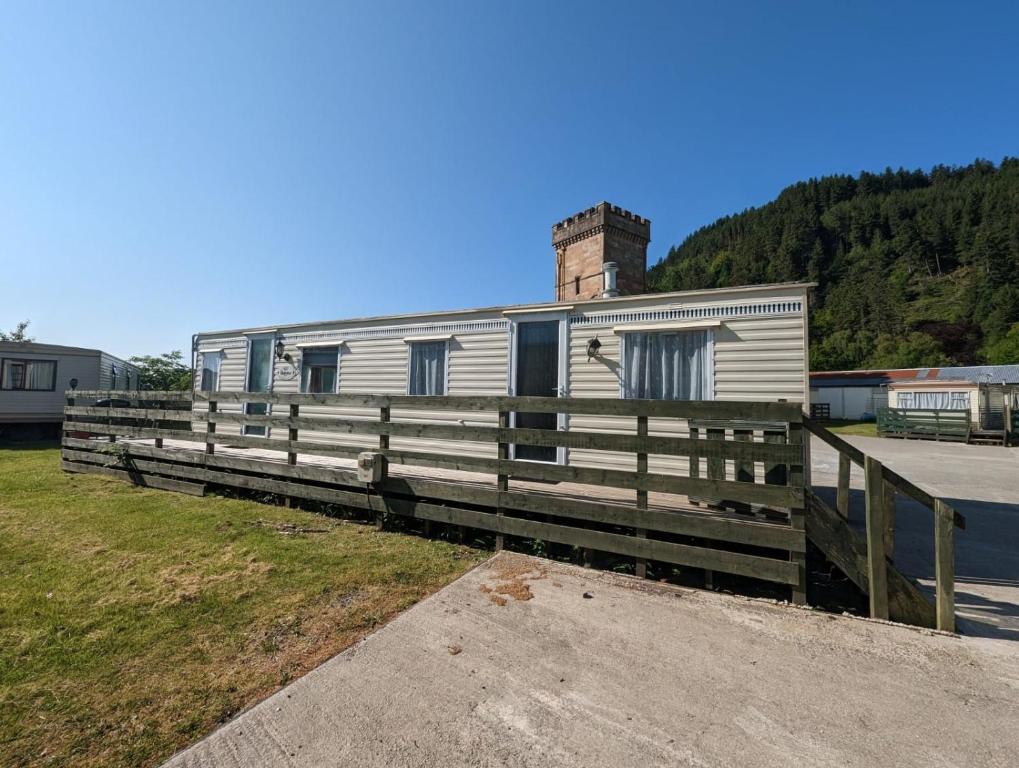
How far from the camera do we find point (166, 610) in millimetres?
2695

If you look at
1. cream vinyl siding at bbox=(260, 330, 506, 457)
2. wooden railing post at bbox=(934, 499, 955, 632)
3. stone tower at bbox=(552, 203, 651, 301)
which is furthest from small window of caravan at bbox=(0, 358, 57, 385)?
wooden railing post at bbox=(934, 499, 955, 632)

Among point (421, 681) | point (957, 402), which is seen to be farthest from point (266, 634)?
point (957, 402)

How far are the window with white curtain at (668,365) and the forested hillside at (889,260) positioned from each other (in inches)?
1920

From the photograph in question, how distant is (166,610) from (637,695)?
2799 millimetres

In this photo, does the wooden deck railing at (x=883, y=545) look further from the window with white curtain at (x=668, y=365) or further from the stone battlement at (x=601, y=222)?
the stone battlement at (x=601, y=222)

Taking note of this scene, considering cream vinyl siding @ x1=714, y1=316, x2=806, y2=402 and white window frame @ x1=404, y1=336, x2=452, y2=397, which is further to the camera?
white window frame @ x1=404, y1=336, x2=452, y2=397

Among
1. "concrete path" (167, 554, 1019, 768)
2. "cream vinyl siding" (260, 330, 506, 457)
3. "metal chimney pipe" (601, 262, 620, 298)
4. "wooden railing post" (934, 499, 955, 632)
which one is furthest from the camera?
"metal chimney pipe" (601, 262, 620, 298)

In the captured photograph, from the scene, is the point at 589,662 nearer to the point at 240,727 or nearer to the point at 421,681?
the point at 421,681

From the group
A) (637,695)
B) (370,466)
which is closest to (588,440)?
(637,695)

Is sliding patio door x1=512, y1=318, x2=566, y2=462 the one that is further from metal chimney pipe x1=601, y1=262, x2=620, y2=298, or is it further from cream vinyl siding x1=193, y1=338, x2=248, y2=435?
cream vinyl siding x1=193, y1=338, x2=248, y2=435

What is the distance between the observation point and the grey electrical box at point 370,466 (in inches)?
168

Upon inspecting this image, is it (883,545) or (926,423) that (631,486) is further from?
(926,423)

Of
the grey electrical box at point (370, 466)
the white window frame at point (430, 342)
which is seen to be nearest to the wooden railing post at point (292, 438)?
the grey electrical box at point (370, 466)

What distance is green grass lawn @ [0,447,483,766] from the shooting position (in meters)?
1.78
